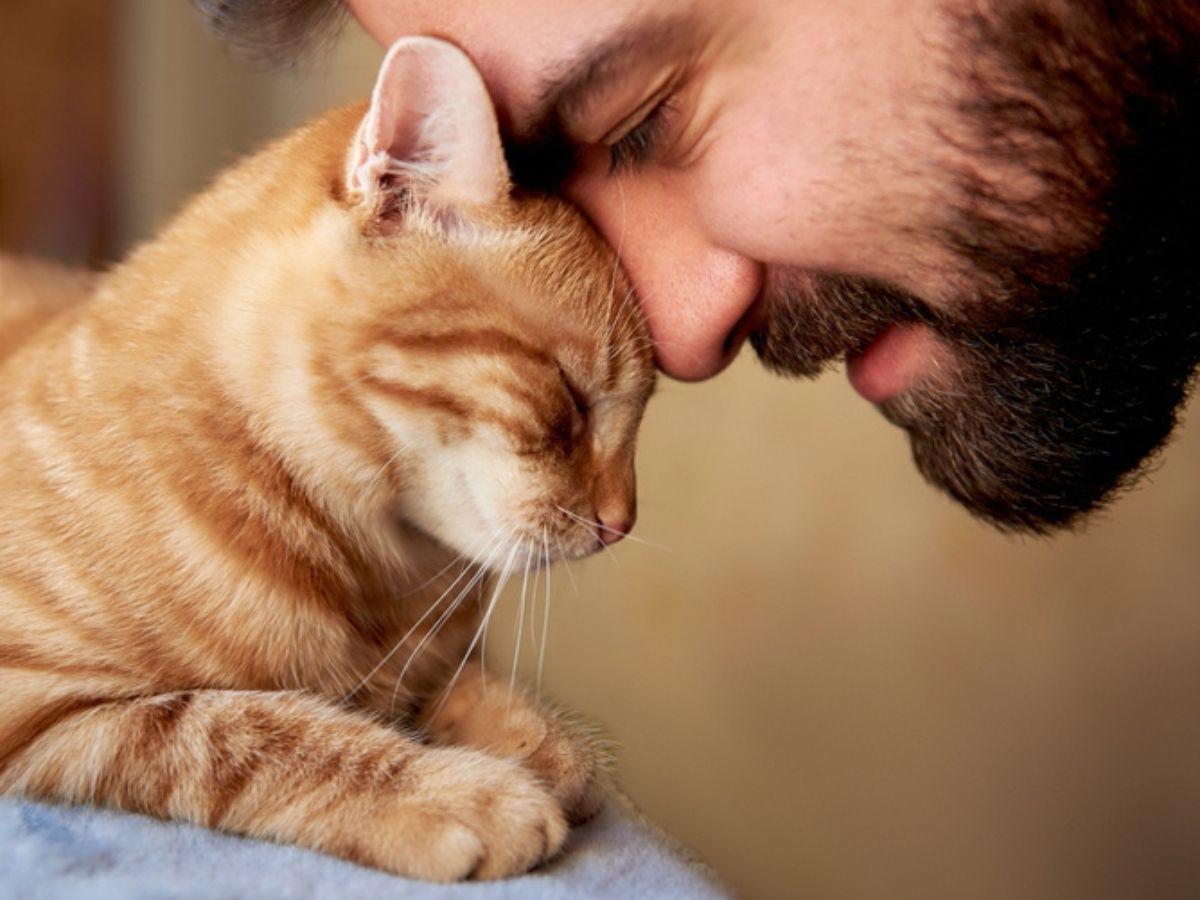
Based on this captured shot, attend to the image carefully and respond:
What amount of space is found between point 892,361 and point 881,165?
24 centimetres

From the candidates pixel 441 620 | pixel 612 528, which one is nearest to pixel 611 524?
pixel 612 528

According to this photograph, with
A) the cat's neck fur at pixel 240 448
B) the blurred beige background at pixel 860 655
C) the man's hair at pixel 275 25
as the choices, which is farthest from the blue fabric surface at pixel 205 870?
the blurred beige background at pixel 860 655

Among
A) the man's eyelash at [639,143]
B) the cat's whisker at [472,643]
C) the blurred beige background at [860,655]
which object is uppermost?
the man's eyelash at [639,143]

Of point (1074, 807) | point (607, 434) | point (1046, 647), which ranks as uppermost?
point (607, 434)

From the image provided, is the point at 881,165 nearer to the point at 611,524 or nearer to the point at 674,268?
the point at 674,268

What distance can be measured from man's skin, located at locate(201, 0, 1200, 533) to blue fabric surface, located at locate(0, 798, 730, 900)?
427 mm

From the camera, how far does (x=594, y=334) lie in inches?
35.7

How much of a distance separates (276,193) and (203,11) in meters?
0.43

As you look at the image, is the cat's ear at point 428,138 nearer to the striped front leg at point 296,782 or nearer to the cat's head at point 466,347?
the cat's head at point 466,347

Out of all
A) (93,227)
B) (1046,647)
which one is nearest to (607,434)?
(1046,647)

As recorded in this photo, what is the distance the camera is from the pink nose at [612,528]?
919mm

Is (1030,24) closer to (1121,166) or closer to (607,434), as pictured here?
(1121,166)

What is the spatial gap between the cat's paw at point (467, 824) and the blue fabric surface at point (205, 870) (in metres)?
0.01

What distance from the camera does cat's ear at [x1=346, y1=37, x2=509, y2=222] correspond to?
76 cm
